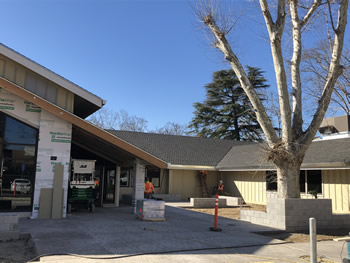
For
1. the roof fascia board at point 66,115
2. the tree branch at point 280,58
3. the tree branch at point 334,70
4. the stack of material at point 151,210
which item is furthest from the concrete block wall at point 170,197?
the tree branch at point 334,70

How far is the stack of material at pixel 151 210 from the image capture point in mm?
11914

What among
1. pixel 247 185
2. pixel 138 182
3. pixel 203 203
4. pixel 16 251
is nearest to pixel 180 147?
pixel 247 185

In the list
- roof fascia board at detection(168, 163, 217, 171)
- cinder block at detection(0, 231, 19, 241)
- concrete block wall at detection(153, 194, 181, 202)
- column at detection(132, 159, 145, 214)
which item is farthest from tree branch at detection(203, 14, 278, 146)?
concrete block wall at detection(153, 194, 181, 202)

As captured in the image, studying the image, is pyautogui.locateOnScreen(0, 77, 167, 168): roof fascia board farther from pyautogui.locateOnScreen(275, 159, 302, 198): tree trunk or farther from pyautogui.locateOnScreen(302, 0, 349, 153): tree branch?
pyautogui.locateOnScreen(302, 0, 349, 153): tree branch

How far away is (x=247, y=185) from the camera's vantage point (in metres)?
22.3

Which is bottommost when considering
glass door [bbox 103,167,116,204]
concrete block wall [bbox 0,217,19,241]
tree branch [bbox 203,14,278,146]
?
concrete block wall [bbox 0,217,19,241]

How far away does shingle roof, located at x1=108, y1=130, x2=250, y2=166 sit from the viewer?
24.3 meters

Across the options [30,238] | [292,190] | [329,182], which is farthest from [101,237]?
[329,182]

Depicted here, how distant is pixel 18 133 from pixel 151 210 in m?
5.83

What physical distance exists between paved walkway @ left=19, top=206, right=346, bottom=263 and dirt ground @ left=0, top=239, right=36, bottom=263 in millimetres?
234

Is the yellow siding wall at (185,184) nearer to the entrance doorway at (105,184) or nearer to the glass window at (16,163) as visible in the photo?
the entrance doorway at (105,184)

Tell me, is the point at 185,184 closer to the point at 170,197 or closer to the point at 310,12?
the point at 170,197

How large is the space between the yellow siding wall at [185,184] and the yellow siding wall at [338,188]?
10228 millimetres

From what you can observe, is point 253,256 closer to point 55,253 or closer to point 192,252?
point 192,252
